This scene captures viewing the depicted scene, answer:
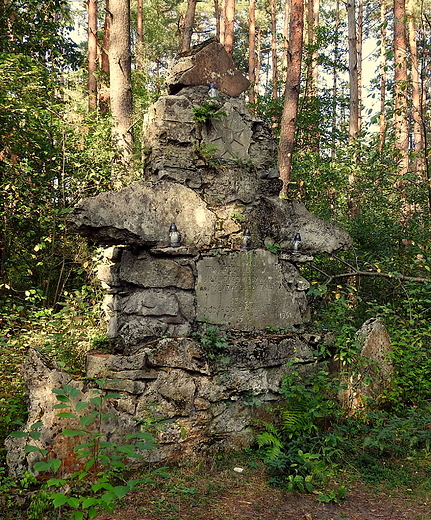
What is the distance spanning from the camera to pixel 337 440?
4707 mm

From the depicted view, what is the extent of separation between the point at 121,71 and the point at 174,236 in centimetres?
538

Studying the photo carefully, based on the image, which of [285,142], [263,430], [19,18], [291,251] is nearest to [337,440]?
[263,430]

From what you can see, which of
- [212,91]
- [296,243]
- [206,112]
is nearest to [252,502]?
[296,243]

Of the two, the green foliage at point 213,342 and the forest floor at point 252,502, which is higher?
the green foliage at point 213,342

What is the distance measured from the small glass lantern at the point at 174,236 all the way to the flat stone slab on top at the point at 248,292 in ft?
1.14

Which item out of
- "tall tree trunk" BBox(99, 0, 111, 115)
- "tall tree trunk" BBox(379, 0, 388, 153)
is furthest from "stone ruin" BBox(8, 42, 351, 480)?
"tall tree trunk" BBox(99, 0, 111, 115)

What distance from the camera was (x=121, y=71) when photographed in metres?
8.81

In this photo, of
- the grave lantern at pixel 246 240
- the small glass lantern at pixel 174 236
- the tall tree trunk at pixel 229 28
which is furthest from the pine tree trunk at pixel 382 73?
the tall tree trunk at pixel 229 28

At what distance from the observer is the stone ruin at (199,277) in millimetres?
4508

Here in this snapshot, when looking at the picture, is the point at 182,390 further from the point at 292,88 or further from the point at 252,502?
the point at 292,88

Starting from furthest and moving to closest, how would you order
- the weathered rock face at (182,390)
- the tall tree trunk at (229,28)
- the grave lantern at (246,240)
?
1. the tall tree trunk at (229,28)
2. the grave lantern at (246,240)
3. the weathered rock face at (182,390)

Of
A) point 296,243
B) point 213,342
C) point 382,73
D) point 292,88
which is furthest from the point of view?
point 292,88

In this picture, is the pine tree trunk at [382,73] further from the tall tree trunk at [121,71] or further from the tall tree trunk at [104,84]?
the tall tree trunk at [104,84]

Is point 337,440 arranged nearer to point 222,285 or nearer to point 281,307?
point 281,307
